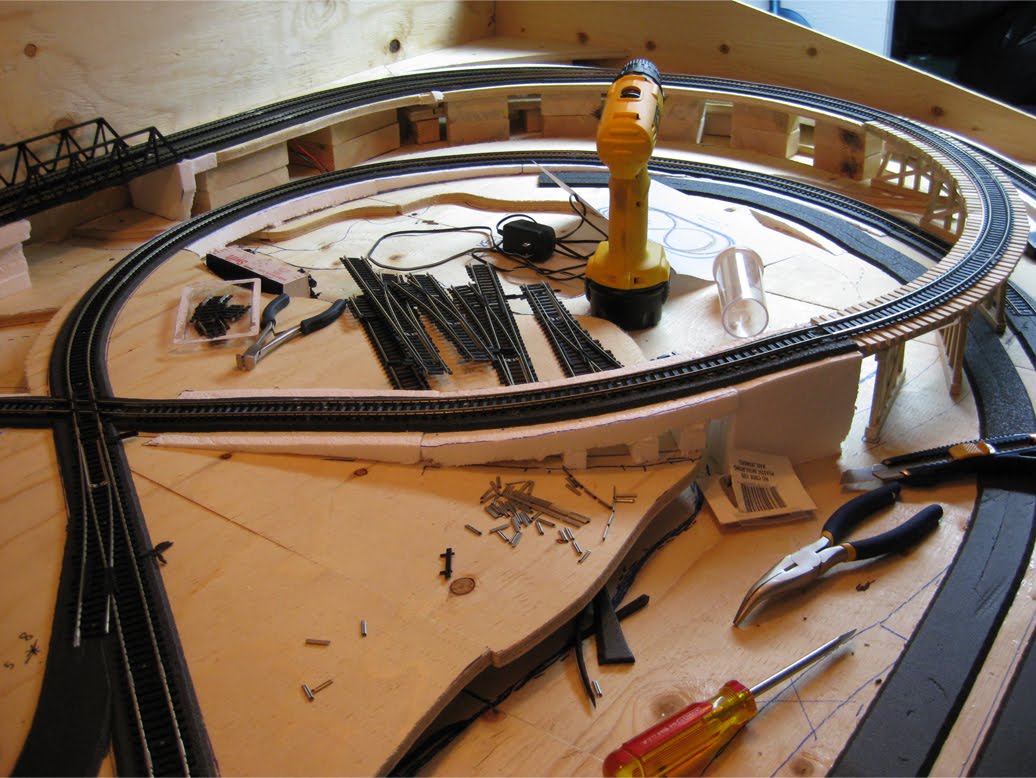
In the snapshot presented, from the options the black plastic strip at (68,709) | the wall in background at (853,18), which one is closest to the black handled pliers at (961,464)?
the black plastic strip at (68,709)

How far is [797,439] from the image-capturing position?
3.04 meters

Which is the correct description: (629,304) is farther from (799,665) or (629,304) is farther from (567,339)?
(799,665)

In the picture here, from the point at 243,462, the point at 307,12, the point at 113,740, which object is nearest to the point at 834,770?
the point at 113,740

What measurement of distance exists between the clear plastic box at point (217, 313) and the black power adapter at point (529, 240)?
54.8 inches

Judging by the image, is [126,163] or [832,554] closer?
[832,554]

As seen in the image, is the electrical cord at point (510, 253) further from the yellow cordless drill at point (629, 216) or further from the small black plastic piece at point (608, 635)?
the small black plastic piece at point (608, 635)

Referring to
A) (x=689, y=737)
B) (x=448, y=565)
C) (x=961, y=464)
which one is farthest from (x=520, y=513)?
(x=961, y=464)

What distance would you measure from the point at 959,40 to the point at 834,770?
7.37m

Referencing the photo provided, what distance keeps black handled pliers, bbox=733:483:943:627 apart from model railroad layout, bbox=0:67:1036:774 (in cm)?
15

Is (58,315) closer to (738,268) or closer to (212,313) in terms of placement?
(212,313)

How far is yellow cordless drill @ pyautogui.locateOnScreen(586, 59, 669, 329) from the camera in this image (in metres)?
3.71

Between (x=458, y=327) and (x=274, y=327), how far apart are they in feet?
2.47

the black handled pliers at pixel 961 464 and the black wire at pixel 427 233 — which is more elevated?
the black wire at pixel 427 233

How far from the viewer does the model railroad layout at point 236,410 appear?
2.09m
